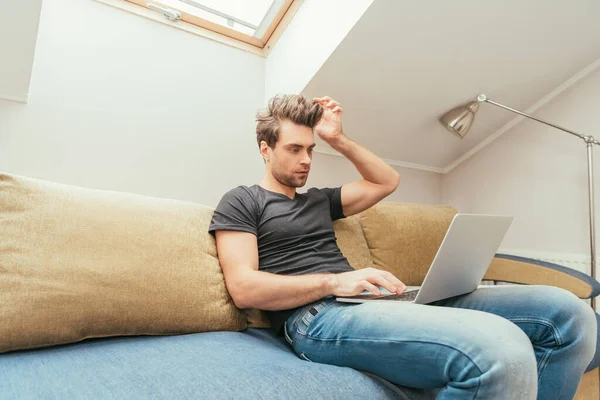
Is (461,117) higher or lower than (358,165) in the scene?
higher

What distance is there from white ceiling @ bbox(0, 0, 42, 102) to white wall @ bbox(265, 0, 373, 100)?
0.98 m

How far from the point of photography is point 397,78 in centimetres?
178

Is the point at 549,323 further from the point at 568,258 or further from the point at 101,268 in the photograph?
the point at 568,258

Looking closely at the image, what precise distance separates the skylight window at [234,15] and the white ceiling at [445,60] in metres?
0.42

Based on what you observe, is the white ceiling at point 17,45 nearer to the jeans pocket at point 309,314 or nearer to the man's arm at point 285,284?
the man's arm at point 285,284

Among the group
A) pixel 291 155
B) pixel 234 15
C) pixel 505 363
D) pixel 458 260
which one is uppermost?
pixel 234 15

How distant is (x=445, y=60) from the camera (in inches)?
68.0

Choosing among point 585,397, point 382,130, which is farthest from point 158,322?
point 382,130

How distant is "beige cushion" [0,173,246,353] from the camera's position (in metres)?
0.84

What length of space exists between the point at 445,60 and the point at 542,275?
104 cm

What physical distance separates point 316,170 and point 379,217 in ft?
1.56

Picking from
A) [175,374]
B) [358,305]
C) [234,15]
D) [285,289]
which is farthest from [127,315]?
[234,15]

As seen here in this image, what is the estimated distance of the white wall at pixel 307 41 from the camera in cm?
158

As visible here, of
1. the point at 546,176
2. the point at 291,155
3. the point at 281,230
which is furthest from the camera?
the point at 546,176
